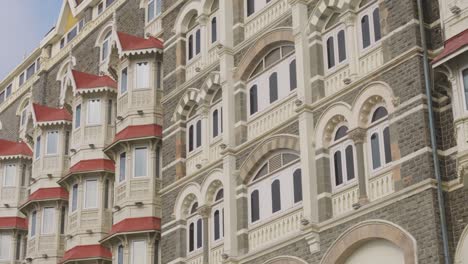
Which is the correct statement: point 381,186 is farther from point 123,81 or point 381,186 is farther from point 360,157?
point 123,81

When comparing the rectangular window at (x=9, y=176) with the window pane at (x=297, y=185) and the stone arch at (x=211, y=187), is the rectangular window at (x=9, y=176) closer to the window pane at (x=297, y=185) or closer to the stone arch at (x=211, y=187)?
the stone arch at (x=211, y=187)

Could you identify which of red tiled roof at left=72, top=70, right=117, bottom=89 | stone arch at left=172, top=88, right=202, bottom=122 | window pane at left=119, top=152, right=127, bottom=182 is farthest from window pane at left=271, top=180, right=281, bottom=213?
red tiled roof at left=72, top=70, right=117, bottom=89

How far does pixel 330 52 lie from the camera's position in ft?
92.0

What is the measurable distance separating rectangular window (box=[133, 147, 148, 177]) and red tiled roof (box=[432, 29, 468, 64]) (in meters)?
14.1

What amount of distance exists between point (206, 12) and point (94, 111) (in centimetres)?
714

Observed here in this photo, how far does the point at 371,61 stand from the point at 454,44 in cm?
363

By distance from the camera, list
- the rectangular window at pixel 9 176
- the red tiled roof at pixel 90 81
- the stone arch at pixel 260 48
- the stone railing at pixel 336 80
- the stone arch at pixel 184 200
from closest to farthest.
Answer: the stone railing at pixel 336 80
the stone arch at pixel 260 48
the stone arch at pixel 184 200
the red tiled roof at pixel 90 81
the rectangular window at pixel 9 176

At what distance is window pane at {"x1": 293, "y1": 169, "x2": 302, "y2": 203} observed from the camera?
2748 centimetres

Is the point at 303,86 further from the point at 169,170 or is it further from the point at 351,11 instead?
the point at 169,170

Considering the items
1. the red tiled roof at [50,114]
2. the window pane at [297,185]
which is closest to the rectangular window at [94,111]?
Result: the red tiled roof at [50,114]

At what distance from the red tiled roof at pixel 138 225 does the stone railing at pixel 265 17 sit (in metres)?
7.18

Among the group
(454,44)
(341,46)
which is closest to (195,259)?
(341,46)

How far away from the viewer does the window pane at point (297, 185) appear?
90.2ft

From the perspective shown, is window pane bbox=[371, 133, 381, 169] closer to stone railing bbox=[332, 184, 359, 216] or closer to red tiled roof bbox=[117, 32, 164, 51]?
stone railing bbox=[332, 184, 359, 216]
